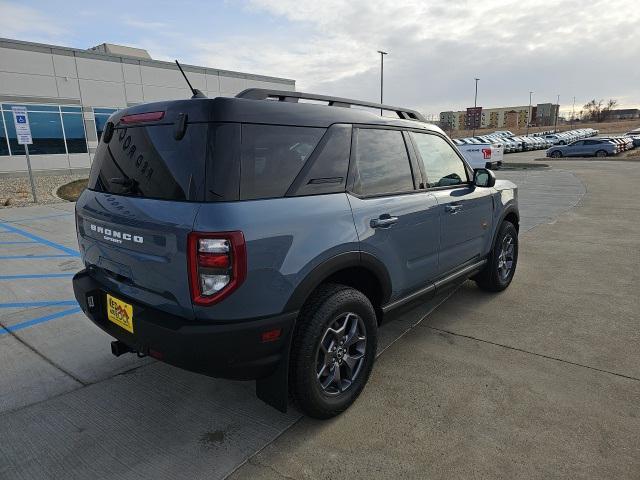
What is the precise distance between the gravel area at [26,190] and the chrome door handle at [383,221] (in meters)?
12.8

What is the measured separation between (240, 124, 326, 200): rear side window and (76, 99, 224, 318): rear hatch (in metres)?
0.21

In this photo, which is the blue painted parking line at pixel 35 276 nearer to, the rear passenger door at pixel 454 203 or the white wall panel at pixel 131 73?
the rear passenger door at pixel 454 203

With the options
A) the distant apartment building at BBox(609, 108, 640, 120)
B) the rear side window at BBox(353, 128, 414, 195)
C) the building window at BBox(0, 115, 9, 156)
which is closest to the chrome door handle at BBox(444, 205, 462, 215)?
the rear side window at BBox(353, 128, 414, 195)

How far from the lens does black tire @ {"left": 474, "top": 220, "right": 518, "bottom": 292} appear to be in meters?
4.36

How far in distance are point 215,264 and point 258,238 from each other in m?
0.23

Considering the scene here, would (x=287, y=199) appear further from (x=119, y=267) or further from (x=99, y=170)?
(x=99, y=170)

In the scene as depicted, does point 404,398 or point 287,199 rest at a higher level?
point 287,199

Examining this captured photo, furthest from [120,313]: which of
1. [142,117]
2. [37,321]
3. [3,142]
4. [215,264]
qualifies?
[3,142]

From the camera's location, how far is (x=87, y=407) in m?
2.69

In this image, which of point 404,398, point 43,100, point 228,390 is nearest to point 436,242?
point 404,398

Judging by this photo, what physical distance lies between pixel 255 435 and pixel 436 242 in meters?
1.90

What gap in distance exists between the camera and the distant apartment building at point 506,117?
96562 millimetres

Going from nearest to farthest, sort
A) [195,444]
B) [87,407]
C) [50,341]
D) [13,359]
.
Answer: [195,444] → [87,407] → [13,359] → [50,341]

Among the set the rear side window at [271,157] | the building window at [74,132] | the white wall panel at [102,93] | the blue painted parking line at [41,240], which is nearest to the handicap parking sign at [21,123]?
the blue painted parking line at [41,240]
